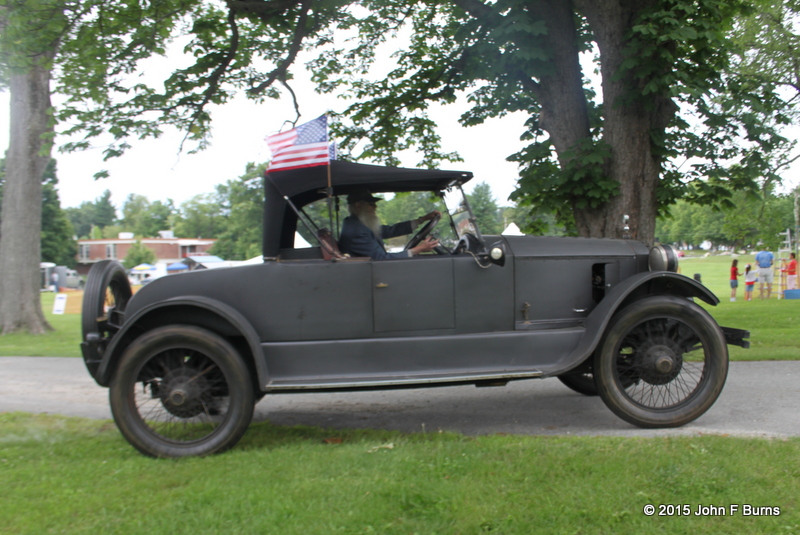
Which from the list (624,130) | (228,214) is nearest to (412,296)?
(624,130)

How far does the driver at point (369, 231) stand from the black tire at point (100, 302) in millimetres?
1862

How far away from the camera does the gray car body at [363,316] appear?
4277 millimetres

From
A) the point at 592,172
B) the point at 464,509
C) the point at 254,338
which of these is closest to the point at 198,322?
the point at 254,338

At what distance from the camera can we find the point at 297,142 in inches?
170

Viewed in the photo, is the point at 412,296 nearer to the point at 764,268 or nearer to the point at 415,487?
the point at 415,487

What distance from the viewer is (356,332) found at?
14.3 ft

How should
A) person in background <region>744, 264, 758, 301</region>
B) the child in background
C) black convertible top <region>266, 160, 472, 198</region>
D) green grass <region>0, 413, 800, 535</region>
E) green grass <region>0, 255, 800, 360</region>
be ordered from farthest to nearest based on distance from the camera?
the child in background
person in background <region>744, 264, 758, 301</region>
green grass <region>0, 255, 800, 360</region>
black convertible top <region>266, 160, 472, 198</region>
green grass <region>0, 413, 800, 535</region>

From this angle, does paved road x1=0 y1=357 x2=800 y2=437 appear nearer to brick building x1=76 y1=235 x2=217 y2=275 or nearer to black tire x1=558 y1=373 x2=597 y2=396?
black tire x1=558 y1=373 x2=597 y2=396

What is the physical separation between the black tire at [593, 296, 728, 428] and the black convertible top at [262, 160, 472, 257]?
1.68 meters

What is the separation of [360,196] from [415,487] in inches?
96.3

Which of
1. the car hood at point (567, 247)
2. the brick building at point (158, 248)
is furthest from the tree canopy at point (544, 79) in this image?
the brick building at point (158, 248)

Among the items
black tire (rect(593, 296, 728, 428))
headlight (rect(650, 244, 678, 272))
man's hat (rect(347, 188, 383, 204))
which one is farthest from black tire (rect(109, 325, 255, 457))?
headlight (rect(650, 244, 678, 272))

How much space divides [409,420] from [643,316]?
2.10 metres

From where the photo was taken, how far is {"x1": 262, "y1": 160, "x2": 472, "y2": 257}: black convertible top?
173 inches
